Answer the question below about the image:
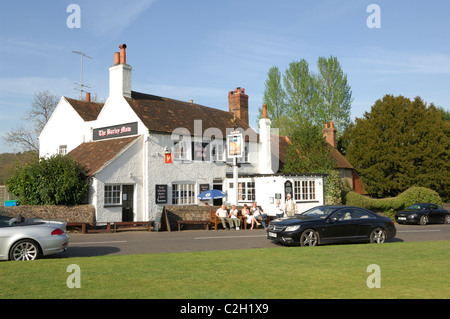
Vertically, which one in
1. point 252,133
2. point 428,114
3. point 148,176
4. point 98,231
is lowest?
point 98,231

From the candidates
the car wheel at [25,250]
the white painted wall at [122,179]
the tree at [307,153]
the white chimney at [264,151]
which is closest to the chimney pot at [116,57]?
the white painted wall at [122,179]

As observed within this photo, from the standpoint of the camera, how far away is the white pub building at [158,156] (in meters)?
24.2

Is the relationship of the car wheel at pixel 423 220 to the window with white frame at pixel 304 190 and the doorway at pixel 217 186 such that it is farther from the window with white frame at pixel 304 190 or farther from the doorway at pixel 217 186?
the doorway at pixel 217 186

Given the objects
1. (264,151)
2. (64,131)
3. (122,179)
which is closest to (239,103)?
(264,151)

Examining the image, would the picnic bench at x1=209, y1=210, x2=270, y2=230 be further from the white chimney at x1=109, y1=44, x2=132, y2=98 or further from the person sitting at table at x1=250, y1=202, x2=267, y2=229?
the white chimney at x1=109, y1=44, x2=132, y2=98

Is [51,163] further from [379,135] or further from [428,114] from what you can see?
[428,114]

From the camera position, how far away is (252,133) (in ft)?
106

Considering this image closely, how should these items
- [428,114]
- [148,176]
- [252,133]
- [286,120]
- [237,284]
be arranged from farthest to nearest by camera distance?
[286,120]
[428,114]
[252,133]
[148,176]
[237,284]

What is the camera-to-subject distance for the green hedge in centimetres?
3100

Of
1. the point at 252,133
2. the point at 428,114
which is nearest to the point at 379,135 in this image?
the point at 428,114

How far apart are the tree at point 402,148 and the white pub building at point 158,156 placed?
13.7 metres

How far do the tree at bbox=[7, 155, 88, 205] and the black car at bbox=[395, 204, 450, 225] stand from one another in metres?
21.0

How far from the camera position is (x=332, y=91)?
163ft
